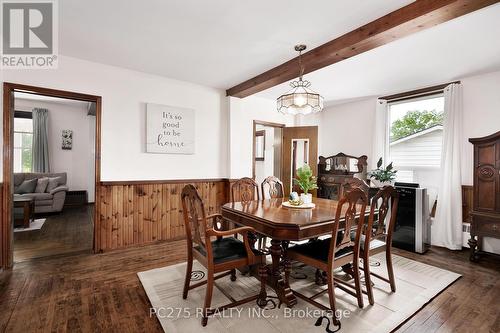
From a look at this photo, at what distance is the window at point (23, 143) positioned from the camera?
19.7ft

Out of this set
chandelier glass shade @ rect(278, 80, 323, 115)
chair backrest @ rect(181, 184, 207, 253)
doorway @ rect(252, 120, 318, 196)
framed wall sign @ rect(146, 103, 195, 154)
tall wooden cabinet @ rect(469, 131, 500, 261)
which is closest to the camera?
chair backrest @ rect(181, 184, 207, 253)

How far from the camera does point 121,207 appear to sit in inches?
135

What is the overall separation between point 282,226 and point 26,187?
6.12 meters

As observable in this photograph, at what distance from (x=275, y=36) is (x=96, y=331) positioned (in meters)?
2.91

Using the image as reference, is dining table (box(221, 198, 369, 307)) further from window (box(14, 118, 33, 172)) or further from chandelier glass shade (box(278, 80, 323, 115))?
window (box(14, 118, 33, 172))

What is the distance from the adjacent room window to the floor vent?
7.28m

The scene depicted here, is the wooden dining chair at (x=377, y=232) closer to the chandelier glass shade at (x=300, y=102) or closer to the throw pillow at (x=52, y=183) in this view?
the chandelier glass shade at (x=300, y=102)

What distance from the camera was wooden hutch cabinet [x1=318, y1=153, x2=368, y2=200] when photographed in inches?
183

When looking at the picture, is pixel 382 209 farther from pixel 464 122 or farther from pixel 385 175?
pixel 464 122

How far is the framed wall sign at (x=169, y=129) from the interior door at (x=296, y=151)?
2.03 m

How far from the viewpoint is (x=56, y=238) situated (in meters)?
3.78

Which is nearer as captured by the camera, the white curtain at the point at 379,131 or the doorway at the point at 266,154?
the white curtain at the point at 379,131

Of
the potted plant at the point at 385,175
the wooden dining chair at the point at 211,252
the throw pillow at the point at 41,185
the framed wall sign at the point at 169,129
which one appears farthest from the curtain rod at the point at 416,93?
the throw pillow at the point at 41,185

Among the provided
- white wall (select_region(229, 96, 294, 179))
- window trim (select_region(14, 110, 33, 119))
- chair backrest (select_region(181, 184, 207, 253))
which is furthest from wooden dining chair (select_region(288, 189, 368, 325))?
window trim (select_region(14, 110, 33, 119))
